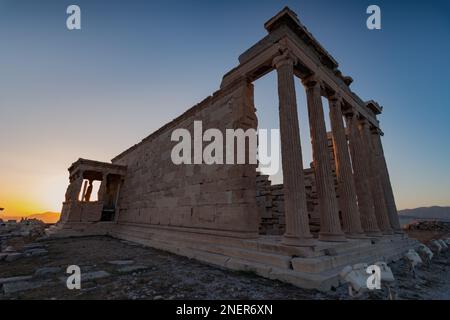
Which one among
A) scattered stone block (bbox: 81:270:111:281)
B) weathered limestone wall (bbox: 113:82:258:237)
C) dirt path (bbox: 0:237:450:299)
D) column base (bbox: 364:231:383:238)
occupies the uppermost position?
weathered limestone wall (bbox: 113:82:258:237)

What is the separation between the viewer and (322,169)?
703 cm

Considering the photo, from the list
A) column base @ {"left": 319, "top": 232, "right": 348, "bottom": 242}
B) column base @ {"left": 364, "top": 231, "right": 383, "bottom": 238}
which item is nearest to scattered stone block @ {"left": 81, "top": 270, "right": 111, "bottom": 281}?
column base @ {"left": 319, "top": 232, "right": 348, "bottom": 242}

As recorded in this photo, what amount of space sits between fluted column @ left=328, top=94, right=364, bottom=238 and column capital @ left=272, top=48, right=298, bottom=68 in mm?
3412

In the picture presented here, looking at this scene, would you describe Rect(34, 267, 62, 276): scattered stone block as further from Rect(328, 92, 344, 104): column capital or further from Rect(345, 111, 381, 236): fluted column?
Rect(328, 92, 344, 104): column capital

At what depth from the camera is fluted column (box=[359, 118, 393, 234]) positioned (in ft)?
33.3

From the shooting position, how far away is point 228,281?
4703 mm

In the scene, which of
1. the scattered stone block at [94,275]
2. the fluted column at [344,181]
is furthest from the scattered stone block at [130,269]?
the fluted column at [344,181]

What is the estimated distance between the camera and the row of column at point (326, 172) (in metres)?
5.84

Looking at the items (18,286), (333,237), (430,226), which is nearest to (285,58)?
(333,237)

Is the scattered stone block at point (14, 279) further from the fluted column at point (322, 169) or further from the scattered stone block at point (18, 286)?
the fluted column at point (322, 169)

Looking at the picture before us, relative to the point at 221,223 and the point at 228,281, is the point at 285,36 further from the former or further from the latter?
the point at 228,281
